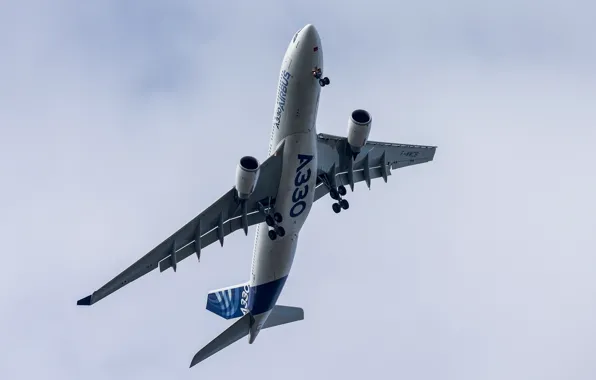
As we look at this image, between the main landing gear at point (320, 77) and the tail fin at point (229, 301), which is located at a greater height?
the main landing gear at point (320, 77)

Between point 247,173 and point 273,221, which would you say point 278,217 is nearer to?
point 273,221

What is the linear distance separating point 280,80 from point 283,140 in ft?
8.68

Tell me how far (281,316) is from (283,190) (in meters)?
11.2

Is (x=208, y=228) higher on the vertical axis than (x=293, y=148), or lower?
lower

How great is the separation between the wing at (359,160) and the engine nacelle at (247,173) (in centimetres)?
475

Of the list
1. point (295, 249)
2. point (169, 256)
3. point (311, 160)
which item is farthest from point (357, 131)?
point (169, 256)

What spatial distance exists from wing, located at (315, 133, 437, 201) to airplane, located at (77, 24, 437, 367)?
0.05m

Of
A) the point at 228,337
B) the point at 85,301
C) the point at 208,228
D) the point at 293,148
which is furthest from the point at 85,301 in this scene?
the point at 293,148

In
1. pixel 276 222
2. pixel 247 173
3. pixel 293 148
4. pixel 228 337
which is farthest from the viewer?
pixel 228 337

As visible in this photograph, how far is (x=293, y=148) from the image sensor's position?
46594 mm

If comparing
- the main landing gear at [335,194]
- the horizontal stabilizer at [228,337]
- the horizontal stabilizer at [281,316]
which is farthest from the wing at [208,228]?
the horizontal stabilizer at [281,316]

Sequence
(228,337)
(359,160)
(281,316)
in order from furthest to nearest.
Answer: (281,316) < (228,337) < (359,160)

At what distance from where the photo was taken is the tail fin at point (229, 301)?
55.7 m

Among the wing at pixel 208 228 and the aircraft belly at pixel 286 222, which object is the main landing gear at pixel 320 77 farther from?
the wing at pixel 208 228
